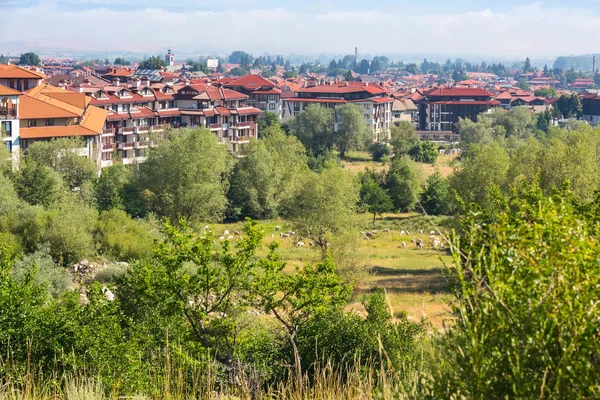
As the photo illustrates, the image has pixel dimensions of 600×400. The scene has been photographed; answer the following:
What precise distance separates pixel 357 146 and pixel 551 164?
3922 cm

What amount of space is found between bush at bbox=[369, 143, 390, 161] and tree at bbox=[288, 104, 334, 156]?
4072mm

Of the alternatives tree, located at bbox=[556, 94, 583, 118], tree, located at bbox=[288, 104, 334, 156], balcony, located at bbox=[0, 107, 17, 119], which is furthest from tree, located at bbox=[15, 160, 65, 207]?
tree, located at bbox=[556, 94, 583, 118]

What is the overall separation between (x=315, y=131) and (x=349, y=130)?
3.02 metres

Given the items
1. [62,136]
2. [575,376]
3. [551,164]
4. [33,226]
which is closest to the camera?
[575,376]

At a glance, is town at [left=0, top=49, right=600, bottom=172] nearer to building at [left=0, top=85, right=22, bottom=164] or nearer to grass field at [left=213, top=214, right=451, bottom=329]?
building at [left=0, top=85, right=22, bottom=164]

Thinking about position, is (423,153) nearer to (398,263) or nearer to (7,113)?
(398,263)

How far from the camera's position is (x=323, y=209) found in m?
30.4

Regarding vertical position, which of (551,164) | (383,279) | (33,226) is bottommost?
(383,279)

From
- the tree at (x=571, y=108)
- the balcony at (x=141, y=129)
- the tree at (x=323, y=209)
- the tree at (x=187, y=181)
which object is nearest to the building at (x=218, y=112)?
the balcony at (x=141, y=129)

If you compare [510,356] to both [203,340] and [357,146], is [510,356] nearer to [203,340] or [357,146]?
[203,340]

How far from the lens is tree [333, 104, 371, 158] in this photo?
66062 mm

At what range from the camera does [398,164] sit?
48.1 metres

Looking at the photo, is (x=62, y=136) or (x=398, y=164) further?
(x=398, y=164)

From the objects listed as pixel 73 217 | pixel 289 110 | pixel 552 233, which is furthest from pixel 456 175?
pixel 289 110
